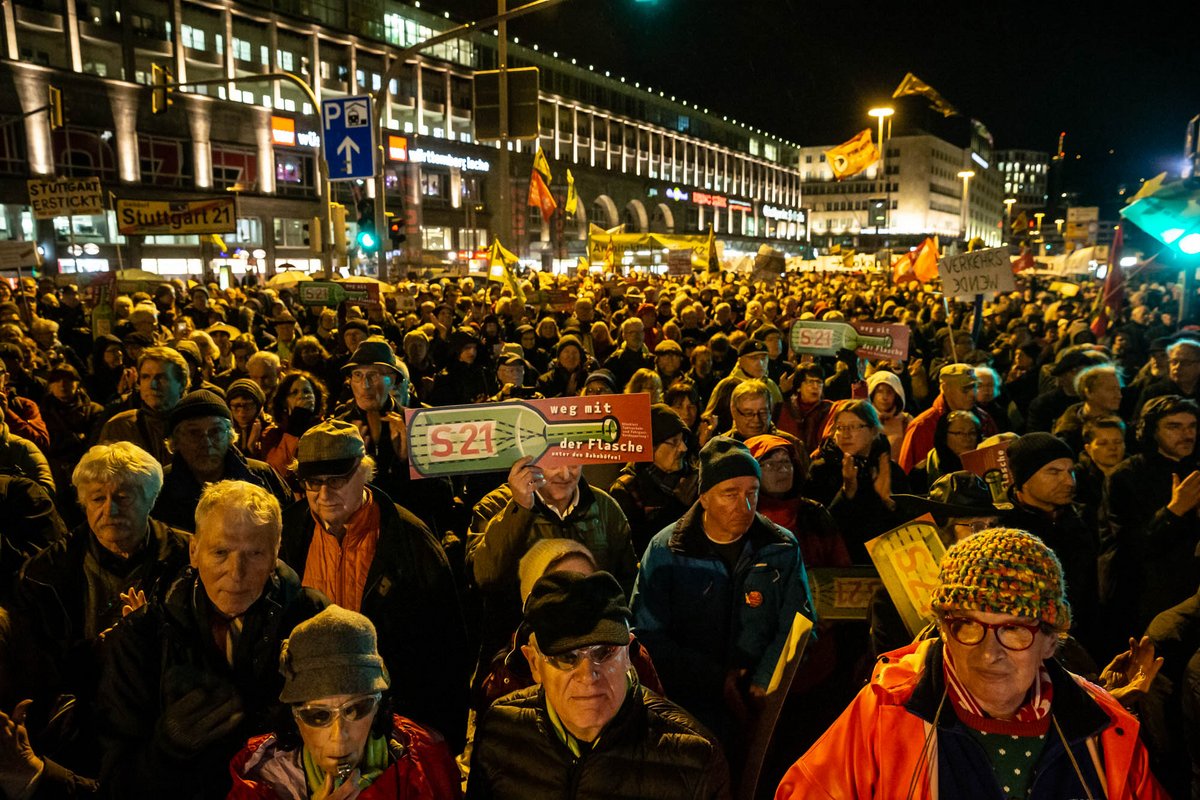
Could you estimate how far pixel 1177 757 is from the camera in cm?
308

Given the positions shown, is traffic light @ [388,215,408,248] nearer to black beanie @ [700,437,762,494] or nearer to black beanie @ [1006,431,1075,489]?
black beanie @ [700,437,762,494]

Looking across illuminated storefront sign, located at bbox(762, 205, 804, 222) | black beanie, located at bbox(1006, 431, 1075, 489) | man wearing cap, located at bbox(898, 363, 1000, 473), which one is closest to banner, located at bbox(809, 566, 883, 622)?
black beanie, located at bbox(1006, 431, 1075, 489)

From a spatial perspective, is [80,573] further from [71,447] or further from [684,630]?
[71,447]

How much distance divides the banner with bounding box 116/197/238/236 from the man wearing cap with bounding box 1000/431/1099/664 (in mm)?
14925

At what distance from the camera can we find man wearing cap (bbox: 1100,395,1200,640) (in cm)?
391

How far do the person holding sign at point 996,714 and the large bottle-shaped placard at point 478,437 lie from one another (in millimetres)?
1856

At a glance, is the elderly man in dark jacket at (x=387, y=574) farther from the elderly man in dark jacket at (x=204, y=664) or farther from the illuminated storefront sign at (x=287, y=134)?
the illuminated storefront sign at (x=287, y=134)

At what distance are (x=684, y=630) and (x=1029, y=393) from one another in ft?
24.1

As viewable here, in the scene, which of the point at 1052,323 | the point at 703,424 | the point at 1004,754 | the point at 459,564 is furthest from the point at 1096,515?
the point at 1052,323

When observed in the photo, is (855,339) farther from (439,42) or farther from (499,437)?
(439,42)

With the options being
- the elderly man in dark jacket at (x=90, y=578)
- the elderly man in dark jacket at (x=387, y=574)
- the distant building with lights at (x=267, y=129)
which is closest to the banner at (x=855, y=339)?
the elderly man in dark jacket at (x=387, y=574)

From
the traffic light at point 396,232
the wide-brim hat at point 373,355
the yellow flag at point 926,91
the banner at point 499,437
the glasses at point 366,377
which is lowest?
the banner at point 499,437

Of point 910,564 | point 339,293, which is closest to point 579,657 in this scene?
point 910,564

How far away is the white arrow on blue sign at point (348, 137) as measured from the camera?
13352 millimetres
